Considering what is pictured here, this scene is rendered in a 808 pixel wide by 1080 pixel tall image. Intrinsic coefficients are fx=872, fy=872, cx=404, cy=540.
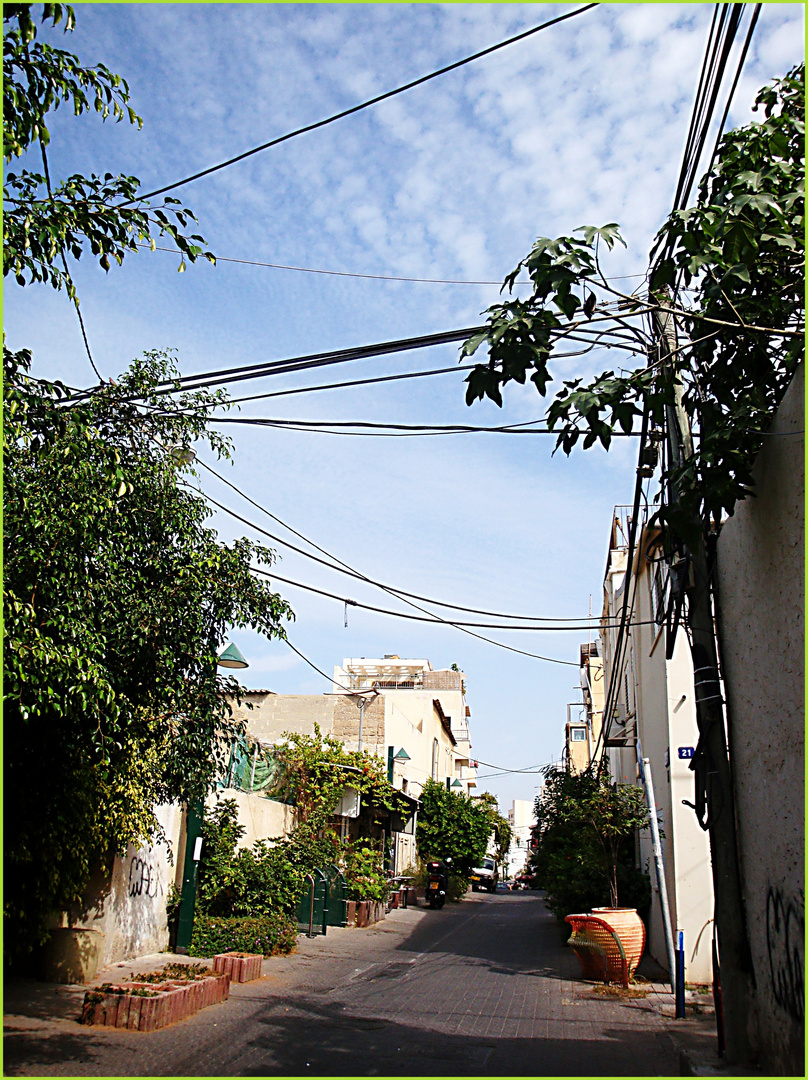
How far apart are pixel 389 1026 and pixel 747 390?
7216 millimetres

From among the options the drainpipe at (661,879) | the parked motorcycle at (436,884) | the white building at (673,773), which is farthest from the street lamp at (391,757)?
the drainpipe at (661,879)

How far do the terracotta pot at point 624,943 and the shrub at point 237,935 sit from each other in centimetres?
497

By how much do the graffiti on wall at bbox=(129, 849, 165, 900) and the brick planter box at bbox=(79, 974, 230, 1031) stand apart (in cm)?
330

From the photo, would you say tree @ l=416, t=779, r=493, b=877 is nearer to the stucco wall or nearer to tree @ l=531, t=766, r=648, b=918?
tree @ l=531, t=766, r=648, b=918

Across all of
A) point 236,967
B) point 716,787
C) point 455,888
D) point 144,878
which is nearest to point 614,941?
point 236,967

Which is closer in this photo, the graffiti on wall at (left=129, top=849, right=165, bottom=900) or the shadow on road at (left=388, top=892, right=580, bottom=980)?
the graffiti on wall at (left=129, top=849, right=165, bottom=900)

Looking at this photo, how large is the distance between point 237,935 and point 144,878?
1758 mm

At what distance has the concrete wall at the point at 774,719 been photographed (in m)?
5.73

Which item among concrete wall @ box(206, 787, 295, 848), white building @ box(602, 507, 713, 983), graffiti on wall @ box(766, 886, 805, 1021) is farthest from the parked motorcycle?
graffiti on wall @ box(766, 886, 805, 1021)

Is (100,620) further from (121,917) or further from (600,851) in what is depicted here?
(600,851)

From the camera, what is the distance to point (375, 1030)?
8836 mm

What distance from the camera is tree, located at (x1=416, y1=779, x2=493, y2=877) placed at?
34.9m

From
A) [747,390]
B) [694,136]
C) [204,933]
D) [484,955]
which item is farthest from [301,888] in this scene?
[694,136]

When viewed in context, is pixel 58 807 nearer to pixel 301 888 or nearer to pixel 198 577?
pixel 198 577
